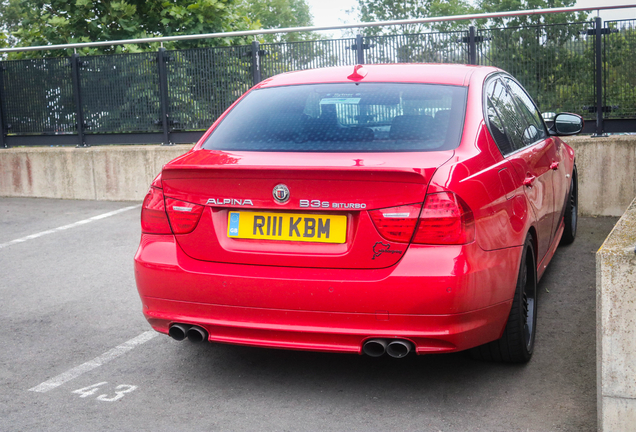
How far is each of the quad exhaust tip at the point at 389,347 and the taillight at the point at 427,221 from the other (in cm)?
46

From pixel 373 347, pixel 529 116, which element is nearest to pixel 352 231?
pixel 373 347

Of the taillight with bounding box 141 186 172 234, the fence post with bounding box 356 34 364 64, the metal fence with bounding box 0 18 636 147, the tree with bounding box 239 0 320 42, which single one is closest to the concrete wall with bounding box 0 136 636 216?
the metal fence with bounding box 0 18 636 147

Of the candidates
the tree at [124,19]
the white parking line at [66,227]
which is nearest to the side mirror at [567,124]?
the white parking line at [66,227]

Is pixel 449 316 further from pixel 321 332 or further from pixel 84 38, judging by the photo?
pixel 84 38

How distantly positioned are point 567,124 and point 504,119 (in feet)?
4.86

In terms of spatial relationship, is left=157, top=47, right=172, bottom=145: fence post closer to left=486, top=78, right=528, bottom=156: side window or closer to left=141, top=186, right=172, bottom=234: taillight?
left=486, top=78, right=528, bottom=156: side window

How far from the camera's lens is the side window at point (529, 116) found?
505cm

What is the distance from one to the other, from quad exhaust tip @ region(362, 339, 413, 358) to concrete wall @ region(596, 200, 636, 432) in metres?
0.82

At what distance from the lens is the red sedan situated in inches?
131

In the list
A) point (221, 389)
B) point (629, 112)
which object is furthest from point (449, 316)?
point (629, 112)

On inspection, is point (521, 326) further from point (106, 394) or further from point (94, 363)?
point (94, 363)

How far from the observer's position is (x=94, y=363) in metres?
4.36

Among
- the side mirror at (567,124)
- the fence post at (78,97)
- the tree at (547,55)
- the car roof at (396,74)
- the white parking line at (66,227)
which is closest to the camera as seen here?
the car roof at (396,74)

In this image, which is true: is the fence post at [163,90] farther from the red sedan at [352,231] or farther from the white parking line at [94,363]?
the red sedan at [352,231]
